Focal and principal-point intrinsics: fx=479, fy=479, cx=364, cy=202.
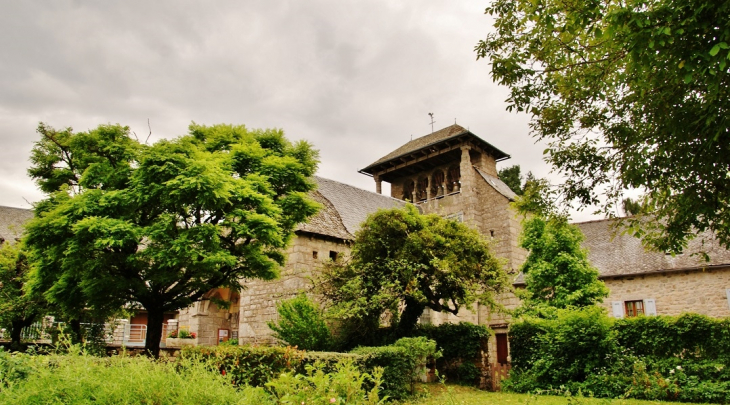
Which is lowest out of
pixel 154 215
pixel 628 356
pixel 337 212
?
pixel 628 356

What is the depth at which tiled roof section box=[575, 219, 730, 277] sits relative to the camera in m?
18.6

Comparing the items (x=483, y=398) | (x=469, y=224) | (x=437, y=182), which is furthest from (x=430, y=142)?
(x=483, y=398)

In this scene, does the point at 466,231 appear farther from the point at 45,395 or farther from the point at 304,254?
the point at 45,395

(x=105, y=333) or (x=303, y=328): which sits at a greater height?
(x=303, y=328)

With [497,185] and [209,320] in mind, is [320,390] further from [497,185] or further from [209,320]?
[497,185]

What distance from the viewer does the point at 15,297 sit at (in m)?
15.5

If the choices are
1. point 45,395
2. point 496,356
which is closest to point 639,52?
point 45,395

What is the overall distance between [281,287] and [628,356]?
11.3 metres

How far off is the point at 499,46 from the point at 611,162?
104 inches

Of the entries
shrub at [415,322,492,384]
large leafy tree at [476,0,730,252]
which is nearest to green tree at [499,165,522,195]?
shrub at [415,322,492,384]

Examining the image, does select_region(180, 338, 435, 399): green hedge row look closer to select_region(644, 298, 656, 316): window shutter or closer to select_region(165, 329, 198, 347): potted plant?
select_region(165, 329, 198, 347): potted plant

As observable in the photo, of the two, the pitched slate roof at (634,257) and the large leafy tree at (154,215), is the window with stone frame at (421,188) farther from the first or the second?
the large leafy tree at (154,215)

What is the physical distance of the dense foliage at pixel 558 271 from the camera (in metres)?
16.9

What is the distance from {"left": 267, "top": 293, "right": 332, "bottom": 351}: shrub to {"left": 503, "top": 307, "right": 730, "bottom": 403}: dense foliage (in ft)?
18.6
